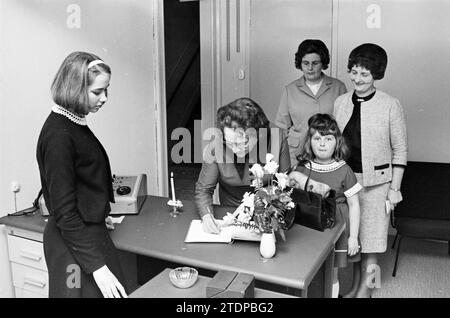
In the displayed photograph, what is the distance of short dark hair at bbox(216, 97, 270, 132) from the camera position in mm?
1961

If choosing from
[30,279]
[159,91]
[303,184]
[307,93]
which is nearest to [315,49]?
[307,93]

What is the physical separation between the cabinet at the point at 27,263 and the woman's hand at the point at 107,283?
56 centimetres

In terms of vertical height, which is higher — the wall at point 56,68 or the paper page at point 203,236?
the wall at point 56,68

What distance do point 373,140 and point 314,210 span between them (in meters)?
0.64

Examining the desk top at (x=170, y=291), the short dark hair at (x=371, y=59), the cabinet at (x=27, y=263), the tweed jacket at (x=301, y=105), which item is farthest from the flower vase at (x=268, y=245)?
the tweed jacket at (x=301, y=105)

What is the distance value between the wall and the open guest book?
871 mm

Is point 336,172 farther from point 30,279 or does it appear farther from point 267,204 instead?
point 30,279

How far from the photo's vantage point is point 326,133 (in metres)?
2.18

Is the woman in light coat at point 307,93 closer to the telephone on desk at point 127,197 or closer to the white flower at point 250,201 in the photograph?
the telephone on desk at point 127,197

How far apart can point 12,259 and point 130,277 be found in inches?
19.6

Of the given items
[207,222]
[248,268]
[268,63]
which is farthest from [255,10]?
[248,268]

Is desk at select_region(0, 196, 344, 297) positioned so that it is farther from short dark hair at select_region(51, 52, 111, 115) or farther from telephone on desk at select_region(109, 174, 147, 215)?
short dark hair at select_region(51, 52, 111, 115)

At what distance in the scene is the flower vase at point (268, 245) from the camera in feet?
5.39

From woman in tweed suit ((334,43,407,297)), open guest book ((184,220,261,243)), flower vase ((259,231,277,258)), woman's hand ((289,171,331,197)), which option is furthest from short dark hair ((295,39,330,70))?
flower vase ((259,231,277,258))
